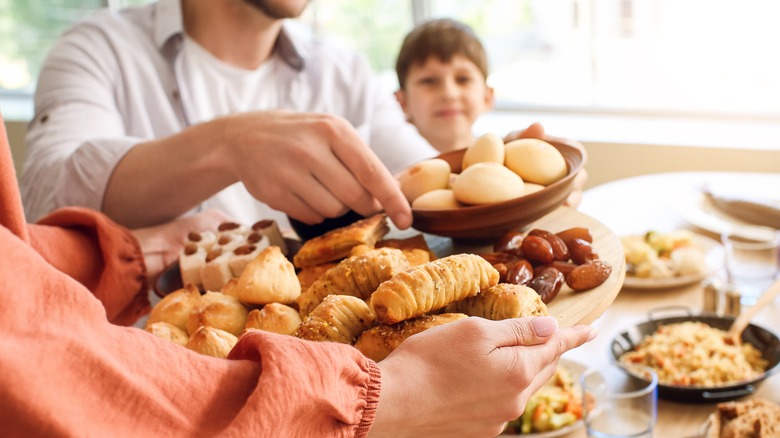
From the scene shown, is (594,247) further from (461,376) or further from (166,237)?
(166,237)

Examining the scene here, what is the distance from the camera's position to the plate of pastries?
786mm

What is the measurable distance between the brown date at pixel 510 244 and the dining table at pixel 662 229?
0.64 feet

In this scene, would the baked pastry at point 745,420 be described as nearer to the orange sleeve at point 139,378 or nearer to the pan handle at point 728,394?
the pan handle at point 728,394

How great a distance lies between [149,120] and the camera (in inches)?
85.6

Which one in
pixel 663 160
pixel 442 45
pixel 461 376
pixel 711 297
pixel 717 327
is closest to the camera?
pixel 461 376

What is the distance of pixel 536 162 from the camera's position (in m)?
1.07

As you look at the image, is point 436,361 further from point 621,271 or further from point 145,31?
point 145,31

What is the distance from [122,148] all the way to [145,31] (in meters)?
0.95

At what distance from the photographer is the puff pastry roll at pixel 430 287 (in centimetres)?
76

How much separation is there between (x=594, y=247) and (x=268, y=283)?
406 mm

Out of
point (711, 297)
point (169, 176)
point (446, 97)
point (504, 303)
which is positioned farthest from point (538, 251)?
point (446, 97)

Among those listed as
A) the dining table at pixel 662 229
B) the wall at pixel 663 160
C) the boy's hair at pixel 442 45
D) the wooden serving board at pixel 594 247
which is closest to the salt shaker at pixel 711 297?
the dining table at pixel 662 229

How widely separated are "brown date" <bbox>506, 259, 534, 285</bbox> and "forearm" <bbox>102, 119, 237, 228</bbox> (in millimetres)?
499

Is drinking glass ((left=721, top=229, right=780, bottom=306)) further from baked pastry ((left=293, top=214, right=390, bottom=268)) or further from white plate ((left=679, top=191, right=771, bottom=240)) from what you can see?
baked pastry ((left=293, top=214, right=390, bottom=268))
